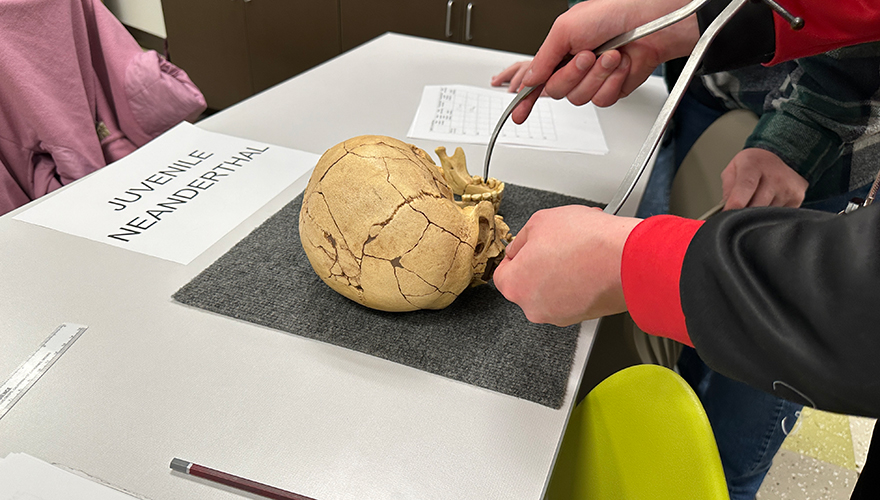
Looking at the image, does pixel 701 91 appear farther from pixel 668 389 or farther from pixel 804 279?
pixel 804 279

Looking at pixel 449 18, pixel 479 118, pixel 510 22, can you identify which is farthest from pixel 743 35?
pixel 449 18

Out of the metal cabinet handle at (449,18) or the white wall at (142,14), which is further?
the white wall at (142,14)

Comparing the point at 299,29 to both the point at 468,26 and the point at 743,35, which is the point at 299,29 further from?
the point at 743,35

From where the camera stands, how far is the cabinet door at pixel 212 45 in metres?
3.01

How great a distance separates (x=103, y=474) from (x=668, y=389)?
55 cm

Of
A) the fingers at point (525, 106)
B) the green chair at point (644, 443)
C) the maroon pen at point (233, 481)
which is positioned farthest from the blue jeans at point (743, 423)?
the maroon pen at point (233, 481)

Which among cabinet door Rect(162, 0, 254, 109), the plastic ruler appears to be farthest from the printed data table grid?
cabinet door Rect(162, 0, 254, 109)

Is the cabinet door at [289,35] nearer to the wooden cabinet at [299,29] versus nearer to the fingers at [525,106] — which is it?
the wooden cabinet at [299,29]

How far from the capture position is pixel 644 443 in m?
0.56

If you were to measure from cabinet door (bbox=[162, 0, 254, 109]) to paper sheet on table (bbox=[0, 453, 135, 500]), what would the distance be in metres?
2.97

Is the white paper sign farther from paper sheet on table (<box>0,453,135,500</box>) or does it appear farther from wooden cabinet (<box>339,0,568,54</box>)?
wooden cabinet (<box>339,0,568,54</box>)

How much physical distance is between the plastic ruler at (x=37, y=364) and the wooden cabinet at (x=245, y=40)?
2.54 metres

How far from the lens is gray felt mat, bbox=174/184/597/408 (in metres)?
0.61

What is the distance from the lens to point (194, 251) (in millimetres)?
770
